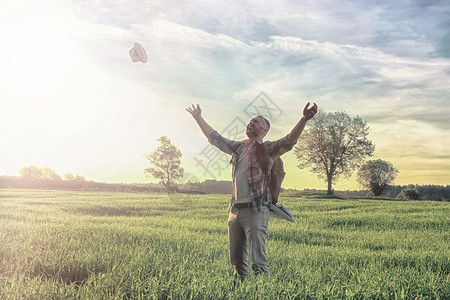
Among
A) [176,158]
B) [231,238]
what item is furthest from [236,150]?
[176,158]

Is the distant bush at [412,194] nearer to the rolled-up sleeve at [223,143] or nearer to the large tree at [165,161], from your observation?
the large tree at [165,161]

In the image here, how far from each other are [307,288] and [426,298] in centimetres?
182

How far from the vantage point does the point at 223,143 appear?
18.9 feet

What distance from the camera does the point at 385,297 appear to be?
209 inches

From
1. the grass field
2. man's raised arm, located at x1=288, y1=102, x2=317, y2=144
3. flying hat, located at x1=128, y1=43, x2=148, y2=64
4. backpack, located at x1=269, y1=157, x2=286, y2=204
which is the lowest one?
the grass field

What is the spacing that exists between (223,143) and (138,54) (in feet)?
12.5

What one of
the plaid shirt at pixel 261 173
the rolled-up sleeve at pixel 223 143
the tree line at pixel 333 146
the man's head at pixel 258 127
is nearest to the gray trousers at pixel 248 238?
the plaid shirt at pixel 261 173

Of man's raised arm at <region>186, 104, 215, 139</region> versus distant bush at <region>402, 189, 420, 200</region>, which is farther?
distant bush at <region>402, 189, 420, 200</region>

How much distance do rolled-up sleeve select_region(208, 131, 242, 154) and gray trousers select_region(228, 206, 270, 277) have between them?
0.93 m

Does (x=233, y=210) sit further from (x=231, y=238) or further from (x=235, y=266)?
(x=235, y=266)

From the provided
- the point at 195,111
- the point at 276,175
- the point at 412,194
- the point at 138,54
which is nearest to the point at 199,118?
the point at 195,111

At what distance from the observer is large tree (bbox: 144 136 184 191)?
57.2 m

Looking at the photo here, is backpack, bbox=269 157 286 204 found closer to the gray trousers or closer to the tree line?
the gray trousers

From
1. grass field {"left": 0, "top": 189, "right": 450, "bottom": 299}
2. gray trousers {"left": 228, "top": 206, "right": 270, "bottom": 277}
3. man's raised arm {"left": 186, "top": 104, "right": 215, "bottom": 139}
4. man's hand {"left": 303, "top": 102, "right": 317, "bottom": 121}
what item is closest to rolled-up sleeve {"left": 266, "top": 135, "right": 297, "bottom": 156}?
man's hand {"left": 303, "top": 102, "right": 317, "bottom": 121}
